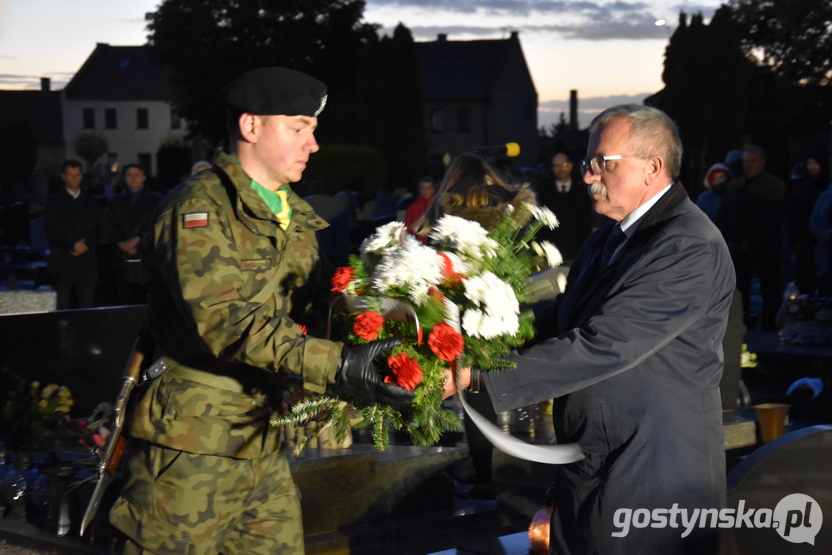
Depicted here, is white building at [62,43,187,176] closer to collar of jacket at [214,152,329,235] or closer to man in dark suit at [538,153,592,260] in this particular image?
man in dark suit at [538,153,592,260]

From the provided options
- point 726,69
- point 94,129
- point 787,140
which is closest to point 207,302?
point 787,140

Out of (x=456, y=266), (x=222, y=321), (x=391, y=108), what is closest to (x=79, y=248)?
(x=222, y=321)

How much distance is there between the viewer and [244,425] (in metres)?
3.26

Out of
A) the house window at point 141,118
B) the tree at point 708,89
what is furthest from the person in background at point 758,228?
the house window at point 141,118

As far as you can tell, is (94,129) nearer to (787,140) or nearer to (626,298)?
(787,140)

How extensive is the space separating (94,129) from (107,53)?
26.8ft

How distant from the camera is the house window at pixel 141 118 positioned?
90.7 m

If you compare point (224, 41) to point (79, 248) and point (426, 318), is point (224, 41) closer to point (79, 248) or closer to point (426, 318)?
point (79, 248)

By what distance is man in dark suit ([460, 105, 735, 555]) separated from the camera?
300 centimetres

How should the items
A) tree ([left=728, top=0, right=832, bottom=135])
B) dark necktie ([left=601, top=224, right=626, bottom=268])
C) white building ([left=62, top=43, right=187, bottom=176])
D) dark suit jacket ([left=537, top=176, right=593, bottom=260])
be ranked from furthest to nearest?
white building ([left=62, top=43, right=187, bottom=176]), tree ([left=728, top=0, right=832, bottom=135]), dark suit jacket ([left=537, top=176, right=593, bottom=260]), dark necktie ([left=601, top=224, right=626, bottom=268])

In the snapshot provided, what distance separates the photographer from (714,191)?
12.2 metres

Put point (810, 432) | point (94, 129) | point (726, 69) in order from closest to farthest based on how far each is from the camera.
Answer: point (810, 432) → point (726, 69) → point (94, 129)

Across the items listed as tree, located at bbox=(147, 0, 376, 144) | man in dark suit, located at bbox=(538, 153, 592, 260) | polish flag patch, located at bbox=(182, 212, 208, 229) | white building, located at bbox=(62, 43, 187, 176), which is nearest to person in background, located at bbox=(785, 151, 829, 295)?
man in dark suit, located at bbox=(538, 153, 592, 260)

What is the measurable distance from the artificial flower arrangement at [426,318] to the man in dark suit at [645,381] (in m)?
0.13
